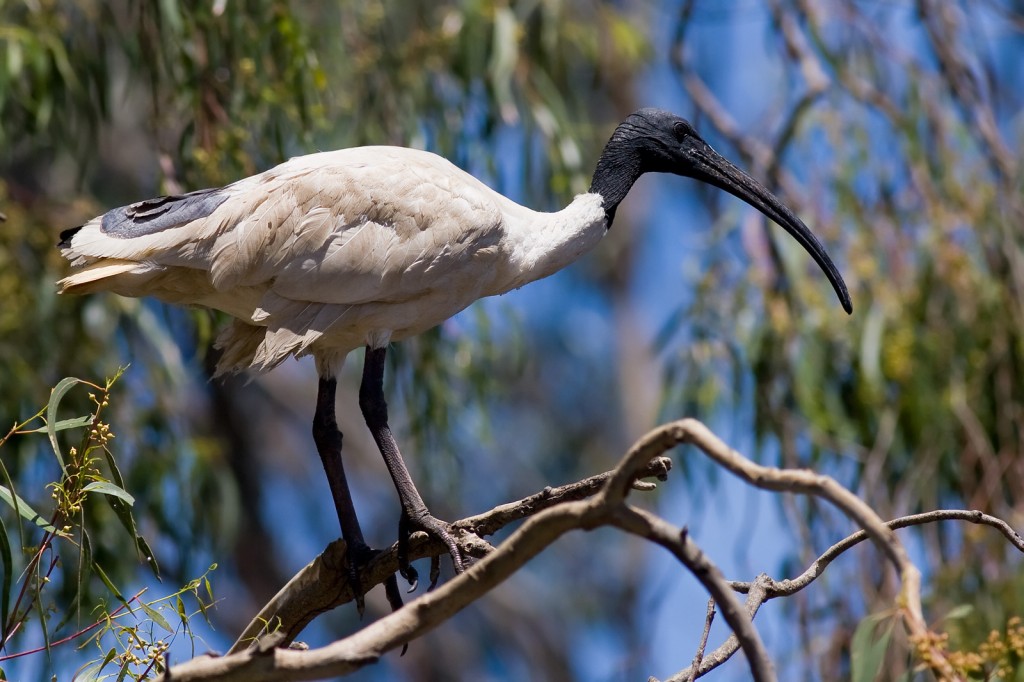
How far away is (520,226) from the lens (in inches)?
141

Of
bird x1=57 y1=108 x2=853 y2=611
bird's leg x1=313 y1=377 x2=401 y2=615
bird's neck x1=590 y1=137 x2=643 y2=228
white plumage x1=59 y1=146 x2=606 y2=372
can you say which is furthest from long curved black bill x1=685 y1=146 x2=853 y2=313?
bird's leg x1=313 y1=377 x2=401 y2=615

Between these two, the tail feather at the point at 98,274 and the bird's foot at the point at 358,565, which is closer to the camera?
the bird's foot at the point at 358,565

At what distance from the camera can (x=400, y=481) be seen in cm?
337

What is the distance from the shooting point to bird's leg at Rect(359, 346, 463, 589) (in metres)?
3.09

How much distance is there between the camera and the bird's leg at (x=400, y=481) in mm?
3090

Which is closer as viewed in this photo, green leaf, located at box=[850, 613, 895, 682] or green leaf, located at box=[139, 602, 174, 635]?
green leaf, located at box=[139, 602, 174, 635]

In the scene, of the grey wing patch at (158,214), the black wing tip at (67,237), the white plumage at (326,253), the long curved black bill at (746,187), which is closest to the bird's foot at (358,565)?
the white plumage at (326,253)

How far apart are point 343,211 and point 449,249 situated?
0.26 meters

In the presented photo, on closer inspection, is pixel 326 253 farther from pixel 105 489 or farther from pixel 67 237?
pixel 105 489

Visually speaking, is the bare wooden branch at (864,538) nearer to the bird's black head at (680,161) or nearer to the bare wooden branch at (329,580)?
the bare wooden branch at (329,580)

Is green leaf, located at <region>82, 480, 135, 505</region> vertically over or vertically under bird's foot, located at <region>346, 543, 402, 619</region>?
over

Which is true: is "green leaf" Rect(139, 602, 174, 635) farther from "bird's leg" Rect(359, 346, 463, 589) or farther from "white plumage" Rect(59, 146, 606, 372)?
"white plumage" Rect(59, 146, 606, 372)

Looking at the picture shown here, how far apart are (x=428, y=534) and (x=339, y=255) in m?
0.69

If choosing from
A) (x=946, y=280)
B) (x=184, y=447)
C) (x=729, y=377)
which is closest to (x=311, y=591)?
(x=184, y=447)
